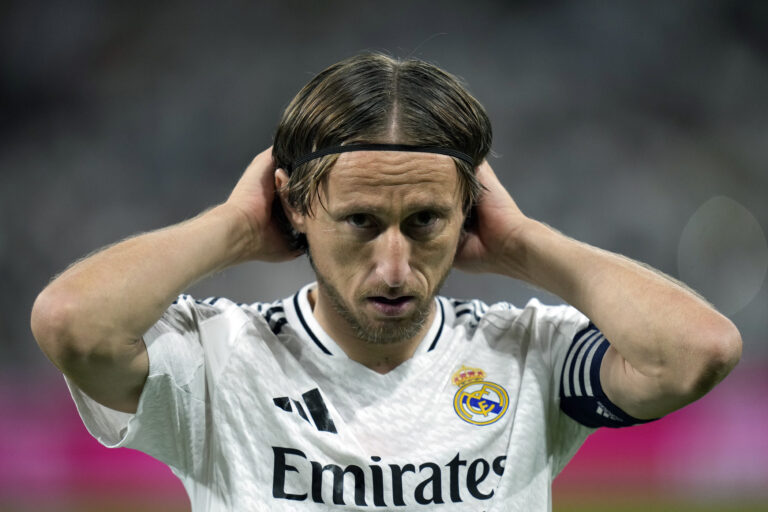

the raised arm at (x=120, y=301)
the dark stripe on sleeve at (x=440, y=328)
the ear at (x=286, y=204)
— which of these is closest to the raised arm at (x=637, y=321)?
the dark stripe on sleeve at (x=440, y=328)

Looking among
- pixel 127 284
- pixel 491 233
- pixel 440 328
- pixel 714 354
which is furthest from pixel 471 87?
pixel 127 284

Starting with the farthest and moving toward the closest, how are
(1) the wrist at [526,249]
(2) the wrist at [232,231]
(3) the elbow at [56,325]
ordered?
1. (1) the wrist at [526,249]
2. (2) the wrist at [232,231]
3. (3) the elbow at [56,325]

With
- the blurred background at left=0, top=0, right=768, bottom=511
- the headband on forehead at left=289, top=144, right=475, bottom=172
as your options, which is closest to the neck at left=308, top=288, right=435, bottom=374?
the headband on forehead at left=289, top=144, right=475, bottom=172

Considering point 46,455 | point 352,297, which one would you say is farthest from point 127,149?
point 352,297

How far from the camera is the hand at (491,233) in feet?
6.19

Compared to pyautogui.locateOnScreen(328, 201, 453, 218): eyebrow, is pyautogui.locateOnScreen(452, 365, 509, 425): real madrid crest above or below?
below

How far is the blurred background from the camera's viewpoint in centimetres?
592

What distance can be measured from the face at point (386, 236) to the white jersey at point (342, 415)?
5.9 inches

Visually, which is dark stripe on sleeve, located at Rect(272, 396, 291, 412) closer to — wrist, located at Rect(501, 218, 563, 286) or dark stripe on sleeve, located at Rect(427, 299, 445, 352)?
dark stripe on sleeve, located at Rect(427, 299, 445, 352)

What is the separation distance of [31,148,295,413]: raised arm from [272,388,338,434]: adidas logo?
1.03ft

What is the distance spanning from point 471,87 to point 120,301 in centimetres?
551

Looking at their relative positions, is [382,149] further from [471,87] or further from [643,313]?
[471,87]

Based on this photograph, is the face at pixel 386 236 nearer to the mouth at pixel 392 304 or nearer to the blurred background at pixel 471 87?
the mouth at pixel 392 304

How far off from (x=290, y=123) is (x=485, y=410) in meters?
0.79
